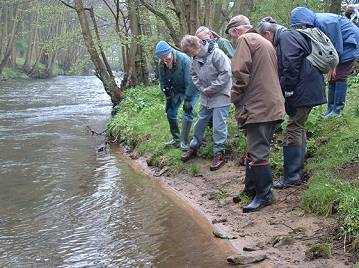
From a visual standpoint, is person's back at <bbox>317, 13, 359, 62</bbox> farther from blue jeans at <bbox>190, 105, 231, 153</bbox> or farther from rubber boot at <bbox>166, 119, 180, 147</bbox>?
rubber boot at <bbox>166, 119, 180, 147</bbox>

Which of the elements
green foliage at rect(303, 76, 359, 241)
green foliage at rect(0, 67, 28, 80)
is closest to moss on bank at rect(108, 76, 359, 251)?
green foliage at rect(303, 76, 359, 241)

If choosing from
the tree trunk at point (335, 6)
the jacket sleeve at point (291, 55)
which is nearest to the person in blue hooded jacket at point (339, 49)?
the jacket sleeve at point (291, 55)

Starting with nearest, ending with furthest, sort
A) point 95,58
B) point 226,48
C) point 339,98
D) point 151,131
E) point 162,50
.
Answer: point 339,98 → point 162,50 → point 226,48 → point 151,131 → point 95,58

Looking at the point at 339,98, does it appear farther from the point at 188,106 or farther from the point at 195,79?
the point at 188,106

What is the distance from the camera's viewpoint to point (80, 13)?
16.4 metres

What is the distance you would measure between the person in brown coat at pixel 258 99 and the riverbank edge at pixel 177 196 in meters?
0.54

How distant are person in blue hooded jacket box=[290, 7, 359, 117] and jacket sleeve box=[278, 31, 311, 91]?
1180 millimetres

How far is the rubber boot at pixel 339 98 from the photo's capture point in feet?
23.3

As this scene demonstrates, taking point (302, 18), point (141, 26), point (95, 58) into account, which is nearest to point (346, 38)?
point (302, 18)

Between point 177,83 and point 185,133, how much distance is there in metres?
0.84

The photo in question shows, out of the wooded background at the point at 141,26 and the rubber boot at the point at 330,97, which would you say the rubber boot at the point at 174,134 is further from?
the wooded background at the point at 141,26

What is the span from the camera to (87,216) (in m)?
6.25

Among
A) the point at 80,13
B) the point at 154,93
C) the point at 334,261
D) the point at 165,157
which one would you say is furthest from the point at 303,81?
the point at 80,13

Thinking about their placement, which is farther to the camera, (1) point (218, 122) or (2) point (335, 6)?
(2) point (335, 6)
